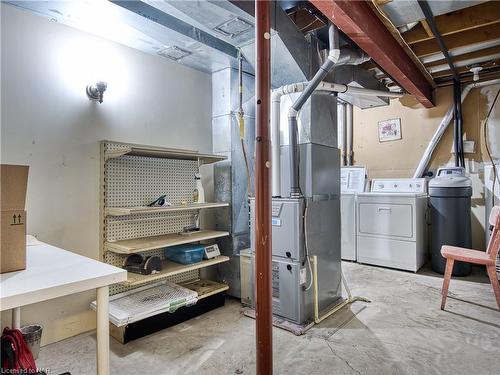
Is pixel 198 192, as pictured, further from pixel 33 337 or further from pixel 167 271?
pixel 33 337

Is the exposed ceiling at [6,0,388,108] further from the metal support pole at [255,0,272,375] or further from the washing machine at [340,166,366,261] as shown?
the washing machine at [340,166,366,261]

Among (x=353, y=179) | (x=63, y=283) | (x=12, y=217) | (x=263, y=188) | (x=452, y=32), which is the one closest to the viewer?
(x=63, y=283)

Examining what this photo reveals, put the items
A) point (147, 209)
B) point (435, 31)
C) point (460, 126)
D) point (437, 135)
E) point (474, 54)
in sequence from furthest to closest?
point (437, 135), point (460, 126), point (474, 54), point (435, 31), point (147, 209)

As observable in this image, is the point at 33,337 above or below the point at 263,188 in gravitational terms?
below

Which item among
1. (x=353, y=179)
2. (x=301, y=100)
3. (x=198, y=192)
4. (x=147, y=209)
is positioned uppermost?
(x=301, y=100)

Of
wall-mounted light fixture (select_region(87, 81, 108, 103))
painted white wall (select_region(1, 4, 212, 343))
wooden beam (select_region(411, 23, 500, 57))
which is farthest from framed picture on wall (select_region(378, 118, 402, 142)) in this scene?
wall-mounted light fixture (select_region(87, 81, 108, 103))

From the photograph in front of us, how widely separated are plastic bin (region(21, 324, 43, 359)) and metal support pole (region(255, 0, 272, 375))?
1400 mm

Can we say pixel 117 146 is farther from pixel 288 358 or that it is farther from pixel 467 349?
pixel 467 349

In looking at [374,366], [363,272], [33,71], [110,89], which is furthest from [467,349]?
[33,71]

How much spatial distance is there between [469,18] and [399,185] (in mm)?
2290

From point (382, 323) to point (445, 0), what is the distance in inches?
98.7

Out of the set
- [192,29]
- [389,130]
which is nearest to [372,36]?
[192,29]

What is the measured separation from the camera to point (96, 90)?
2.29m

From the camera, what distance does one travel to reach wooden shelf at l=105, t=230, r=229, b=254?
7.12 ft
